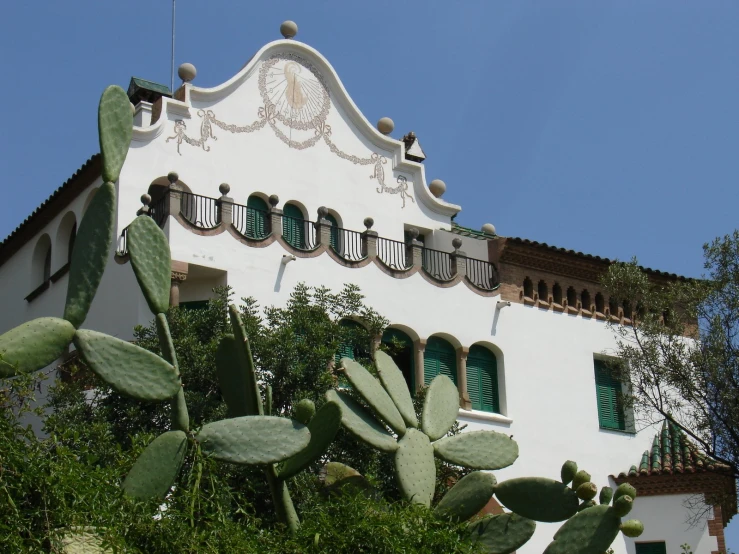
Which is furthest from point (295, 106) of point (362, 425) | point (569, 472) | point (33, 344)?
point (33, 344)

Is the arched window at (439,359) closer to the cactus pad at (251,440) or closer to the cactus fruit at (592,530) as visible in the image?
the cactus fruit at (592,530)

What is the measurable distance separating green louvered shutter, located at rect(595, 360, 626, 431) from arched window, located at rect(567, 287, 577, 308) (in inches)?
44.2

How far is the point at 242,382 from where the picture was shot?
10695 millimetres

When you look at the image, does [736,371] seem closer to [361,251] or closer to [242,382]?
[361,251]

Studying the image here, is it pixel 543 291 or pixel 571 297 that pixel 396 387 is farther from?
pixel 571 297

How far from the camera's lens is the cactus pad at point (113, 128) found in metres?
9.95

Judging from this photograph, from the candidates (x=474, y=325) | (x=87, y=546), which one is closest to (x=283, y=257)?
(x=474, y=325)

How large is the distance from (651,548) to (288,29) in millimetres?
11103

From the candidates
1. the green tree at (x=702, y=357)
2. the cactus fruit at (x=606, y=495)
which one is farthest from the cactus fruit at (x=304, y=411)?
the green tree at (x=702, y=357)

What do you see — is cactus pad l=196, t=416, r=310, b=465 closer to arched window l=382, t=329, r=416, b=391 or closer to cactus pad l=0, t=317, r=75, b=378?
cactus pad l=0, t=317, r=75, b=378

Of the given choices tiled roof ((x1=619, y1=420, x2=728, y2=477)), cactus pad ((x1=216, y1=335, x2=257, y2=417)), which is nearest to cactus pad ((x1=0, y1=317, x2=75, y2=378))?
cactus pad ((x1=216, y1=335, x2=257, y2=417))

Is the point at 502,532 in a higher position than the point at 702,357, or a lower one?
lower

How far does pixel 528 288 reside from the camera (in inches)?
956

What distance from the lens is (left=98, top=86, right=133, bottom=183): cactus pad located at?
32.7 ft
